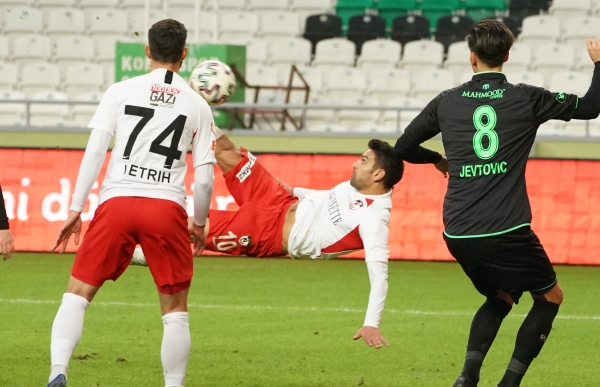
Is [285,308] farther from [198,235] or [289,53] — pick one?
[289,53]

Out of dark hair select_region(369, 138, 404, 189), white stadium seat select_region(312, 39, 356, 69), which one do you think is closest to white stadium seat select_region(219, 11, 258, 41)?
white stadium seat select_region(312, 39, 356, 69)

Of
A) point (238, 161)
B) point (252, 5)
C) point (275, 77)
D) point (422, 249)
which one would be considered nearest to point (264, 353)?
point (238, 161)

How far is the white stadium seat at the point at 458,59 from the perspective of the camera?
55.3 ft

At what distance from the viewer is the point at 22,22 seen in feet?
61.1

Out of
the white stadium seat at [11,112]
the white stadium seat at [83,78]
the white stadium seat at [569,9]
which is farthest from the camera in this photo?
the white stadium seat at [569,9]

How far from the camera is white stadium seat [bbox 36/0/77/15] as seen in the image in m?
19.0

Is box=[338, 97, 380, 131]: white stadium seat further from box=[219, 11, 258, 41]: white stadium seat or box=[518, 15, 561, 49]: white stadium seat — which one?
box=[518, 15, 561, 49]: white stadium seat

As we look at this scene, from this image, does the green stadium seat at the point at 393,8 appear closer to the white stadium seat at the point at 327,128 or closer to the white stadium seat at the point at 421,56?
the white stadium seat at the point at 421,56

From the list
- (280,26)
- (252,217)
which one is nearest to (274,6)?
(280,26)

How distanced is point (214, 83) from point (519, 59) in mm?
10601

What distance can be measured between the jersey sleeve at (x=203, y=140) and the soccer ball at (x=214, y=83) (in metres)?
1.79

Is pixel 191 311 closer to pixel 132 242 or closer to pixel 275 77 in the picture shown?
pixel 132 242

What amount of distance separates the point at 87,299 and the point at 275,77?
11.8m

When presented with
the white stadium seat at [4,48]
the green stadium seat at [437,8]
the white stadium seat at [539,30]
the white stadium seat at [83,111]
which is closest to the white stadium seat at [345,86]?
the green stadium seat at [437,8]
